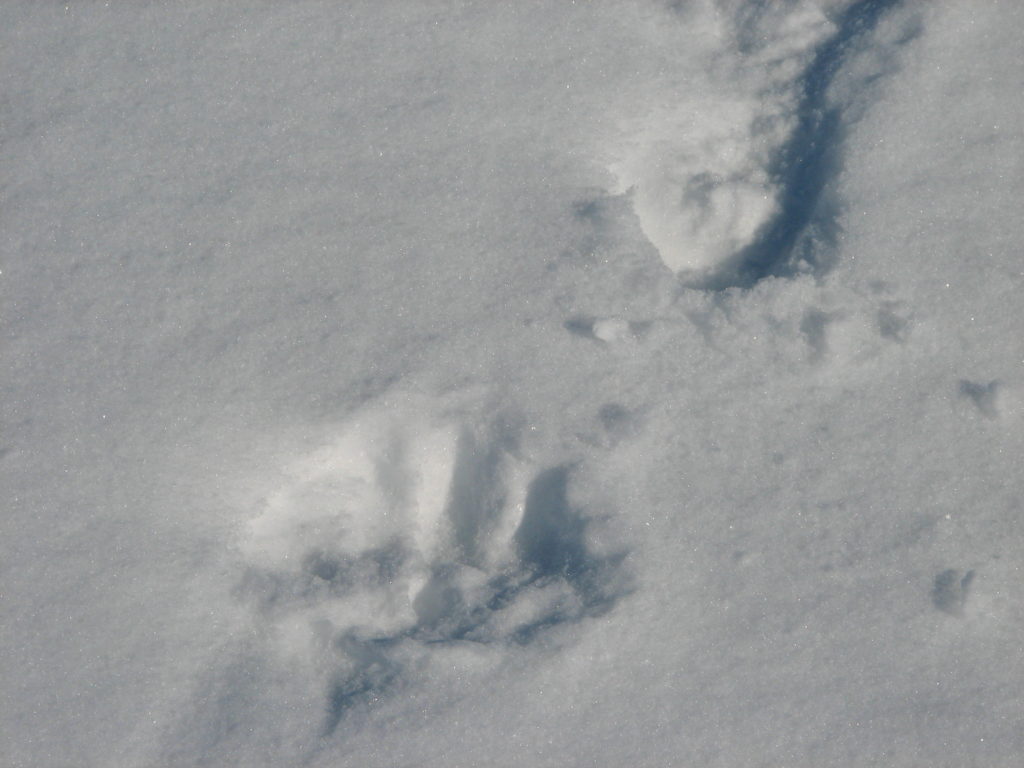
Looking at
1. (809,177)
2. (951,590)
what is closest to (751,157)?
(809,177)

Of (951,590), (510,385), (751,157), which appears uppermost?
(751,157)

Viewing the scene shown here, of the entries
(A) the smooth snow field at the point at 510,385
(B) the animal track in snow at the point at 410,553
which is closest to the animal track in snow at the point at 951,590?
(A) the smooth snow field at the point at 510,385

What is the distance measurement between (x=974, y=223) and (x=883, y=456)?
25.1 inches

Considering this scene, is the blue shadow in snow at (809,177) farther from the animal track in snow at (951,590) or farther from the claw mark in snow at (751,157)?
the animal track in snow at (951,590)

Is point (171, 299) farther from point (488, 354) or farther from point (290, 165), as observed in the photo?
point (488, 354)

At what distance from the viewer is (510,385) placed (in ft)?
5.61

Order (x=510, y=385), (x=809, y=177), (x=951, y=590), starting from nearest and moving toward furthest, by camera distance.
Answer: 1. (x=951, y=590)
2. (x=510, y=385)
3. (x=809, y=177)

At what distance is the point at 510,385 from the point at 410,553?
1.48 ft

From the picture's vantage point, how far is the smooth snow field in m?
1.56

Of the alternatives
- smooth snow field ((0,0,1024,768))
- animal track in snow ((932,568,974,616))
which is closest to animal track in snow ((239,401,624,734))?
smooth snow field ((0,0,1024,768))

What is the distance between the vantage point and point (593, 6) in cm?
200

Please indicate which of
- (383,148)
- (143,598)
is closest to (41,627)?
(143,598)

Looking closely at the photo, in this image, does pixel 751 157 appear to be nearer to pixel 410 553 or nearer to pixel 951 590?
pixel 951 590

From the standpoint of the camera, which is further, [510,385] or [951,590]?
[510,385]
